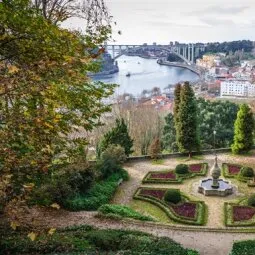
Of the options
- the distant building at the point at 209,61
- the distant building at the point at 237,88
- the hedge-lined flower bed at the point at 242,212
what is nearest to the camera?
the hedge-lined flower bed at the point at 242,212

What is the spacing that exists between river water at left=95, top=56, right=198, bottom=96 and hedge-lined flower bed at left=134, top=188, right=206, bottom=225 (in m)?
52.5

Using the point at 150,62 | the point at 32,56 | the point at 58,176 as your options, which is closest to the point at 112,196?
the point at 58,176

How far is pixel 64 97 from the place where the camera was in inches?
361

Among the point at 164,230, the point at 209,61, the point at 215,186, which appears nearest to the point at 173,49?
the point at 209,61

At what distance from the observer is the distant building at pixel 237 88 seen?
8290 centimetres

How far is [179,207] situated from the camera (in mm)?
19062

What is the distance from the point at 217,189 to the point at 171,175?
342 centimetres

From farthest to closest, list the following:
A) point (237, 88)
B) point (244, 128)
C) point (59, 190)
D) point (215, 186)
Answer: point (237, 88)
point (244, 128)
point (215, 186)
point (59, 190)

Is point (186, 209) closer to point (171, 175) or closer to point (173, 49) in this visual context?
point (171, 175)

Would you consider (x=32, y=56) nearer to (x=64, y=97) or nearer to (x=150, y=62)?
(x=64, y=97)

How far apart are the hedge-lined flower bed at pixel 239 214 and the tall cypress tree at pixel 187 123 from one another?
26.9ft

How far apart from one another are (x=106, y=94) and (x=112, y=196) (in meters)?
10.00

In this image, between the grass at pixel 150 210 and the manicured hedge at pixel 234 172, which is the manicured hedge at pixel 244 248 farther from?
the manicured hedge at pixel 234 172

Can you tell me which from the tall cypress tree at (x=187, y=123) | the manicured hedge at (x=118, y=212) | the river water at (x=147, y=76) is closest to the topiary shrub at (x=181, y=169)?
the tall cypress tree at (x=187, y=123)
